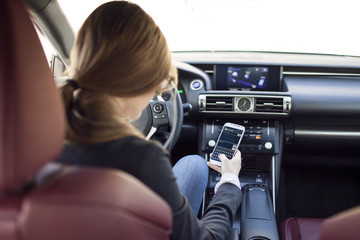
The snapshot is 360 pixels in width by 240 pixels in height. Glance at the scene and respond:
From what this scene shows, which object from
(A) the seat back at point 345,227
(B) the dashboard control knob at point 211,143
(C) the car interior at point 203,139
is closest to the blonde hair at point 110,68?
(C) the car interior at point 203,139

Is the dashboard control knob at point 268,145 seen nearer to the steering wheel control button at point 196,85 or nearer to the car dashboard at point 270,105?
the car dashboard at point 270,105

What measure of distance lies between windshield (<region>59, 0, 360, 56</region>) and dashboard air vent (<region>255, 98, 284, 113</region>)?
0.58 meters

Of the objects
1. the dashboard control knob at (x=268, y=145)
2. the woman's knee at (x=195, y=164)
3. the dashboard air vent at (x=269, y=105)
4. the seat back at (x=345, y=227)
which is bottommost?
the dashboard control knob at (x=268, y=145)

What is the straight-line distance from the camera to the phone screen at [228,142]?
1896 mm

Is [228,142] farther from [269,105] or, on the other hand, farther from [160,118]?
[160,118]

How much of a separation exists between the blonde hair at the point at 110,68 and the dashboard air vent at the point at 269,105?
119 cm

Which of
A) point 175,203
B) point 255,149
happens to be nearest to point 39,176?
point 175,203

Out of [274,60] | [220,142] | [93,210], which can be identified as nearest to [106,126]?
[93,210]

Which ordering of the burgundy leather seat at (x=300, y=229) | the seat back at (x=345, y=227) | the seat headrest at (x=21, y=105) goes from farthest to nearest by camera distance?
the burgundy leather seat at (x=300, y=229), the seat back at (x=345, y=227), the seat headrest at (x=21, y=105)

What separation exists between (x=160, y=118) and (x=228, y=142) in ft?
1.40

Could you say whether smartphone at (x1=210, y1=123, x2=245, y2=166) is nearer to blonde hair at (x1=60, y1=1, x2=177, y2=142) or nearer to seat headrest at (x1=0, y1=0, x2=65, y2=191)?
blonde hair at (x1=60, y1=1, x2=177, y2=142)

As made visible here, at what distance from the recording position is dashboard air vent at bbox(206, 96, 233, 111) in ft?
6.82

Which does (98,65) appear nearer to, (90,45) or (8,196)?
(90,45)

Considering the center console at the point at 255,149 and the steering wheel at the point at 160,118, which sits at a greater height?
the steering wheel at the point at 160,118
